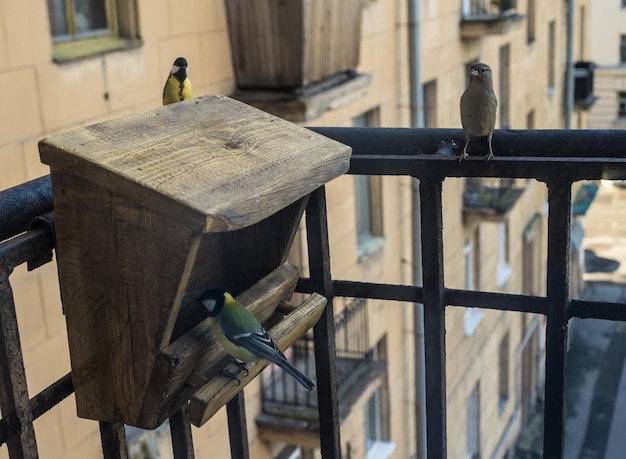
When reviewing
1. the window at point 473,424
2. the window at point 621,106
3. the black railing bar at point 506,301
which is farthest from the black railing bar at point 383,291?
the window at point 621,106

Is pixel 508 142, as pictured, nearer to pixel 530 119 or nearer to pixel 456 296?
pixel 456 296

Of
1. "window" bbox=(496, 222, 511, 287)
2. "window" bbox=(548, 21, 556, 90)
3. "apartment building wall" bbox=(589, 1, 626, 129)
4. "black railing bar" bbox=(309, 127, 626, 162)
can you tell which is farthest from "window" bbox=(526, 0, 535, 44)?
"black railing bar" bbox=(309, 127, 626, 162)

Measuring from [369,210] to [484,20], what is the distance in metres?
3.60

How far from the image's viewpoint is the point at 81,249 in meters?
1.65

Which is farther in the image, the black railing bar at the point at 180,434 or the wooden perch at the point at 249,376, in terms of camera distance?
the black railing bar at the point at 180,434

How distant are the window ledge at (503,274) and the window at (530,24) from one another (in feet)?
13.9

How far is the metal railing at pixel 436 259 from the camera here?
5.81 ft

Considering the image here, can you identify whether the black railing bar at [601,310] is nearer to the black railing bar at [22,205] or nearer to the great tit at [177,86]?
the black railing bar at [22,205]

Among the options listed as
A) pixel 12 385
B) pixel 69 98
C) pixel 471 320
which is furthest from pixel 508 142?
pixel 471 320

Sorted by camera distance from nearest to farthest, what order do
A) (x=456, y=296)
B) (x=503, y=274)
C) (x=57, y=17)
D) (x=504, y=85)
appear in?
(x=456, y=296)
(x=57, y=17)
(x=504, y=85)
(x=503, y=274)

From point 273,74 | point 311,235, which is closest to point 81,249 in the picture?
point 311,235

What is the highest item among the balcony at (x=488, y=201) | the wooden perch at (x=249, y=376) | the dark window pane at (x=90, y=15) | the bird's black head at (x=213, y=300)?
the dark window pane at (x=90, y=15)

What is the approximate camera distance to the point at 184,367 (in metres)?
1.70

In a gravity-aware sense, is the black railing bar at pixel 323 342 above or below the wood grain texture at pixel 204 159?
below
